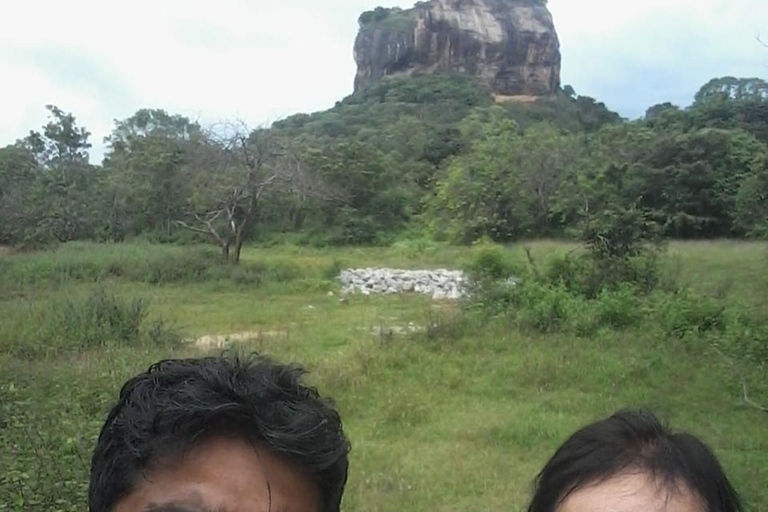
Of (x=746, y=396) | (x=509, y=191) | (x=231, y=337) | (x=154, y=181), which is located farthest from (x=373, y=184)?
(x=746, y=396)

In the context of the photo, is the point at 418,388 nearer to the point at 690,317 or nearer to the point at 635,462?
the point at 690,317

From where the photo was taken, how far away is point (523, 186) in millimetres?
21297

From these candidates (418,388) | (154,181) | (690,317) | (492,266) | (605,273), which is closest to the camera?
(418,388)

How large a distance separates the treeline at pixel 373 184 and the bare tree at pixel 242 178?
0.12 ft

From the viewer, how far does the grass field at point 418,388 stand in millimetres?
3836

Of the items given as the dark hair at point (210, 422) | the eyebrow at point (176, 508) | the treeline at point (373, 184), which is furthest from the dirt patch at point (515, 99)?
the eyebrow at point (176, 508)

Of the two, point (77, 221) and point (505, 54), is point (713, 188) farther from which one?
point (505, 54)

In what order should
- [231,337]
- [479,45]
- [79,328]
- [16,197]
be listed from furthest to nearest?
[479,45], [16,197], [231,337], [79,328]

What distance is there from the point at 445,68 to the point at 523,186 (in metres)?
30.6

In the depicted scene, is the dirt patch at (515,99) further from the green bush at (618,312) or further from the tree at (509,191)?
the green bush at (618,312)

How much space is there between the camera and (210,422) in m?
0.74

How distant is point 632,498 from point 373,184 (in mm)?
21885

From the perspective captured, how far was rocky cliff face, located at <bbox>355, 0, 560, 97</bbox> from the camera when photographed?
4978 centimetres

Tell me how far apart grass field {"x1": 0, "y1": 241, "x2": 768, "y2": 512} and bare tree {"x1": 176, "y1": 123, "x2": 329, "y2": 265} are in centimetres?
437
